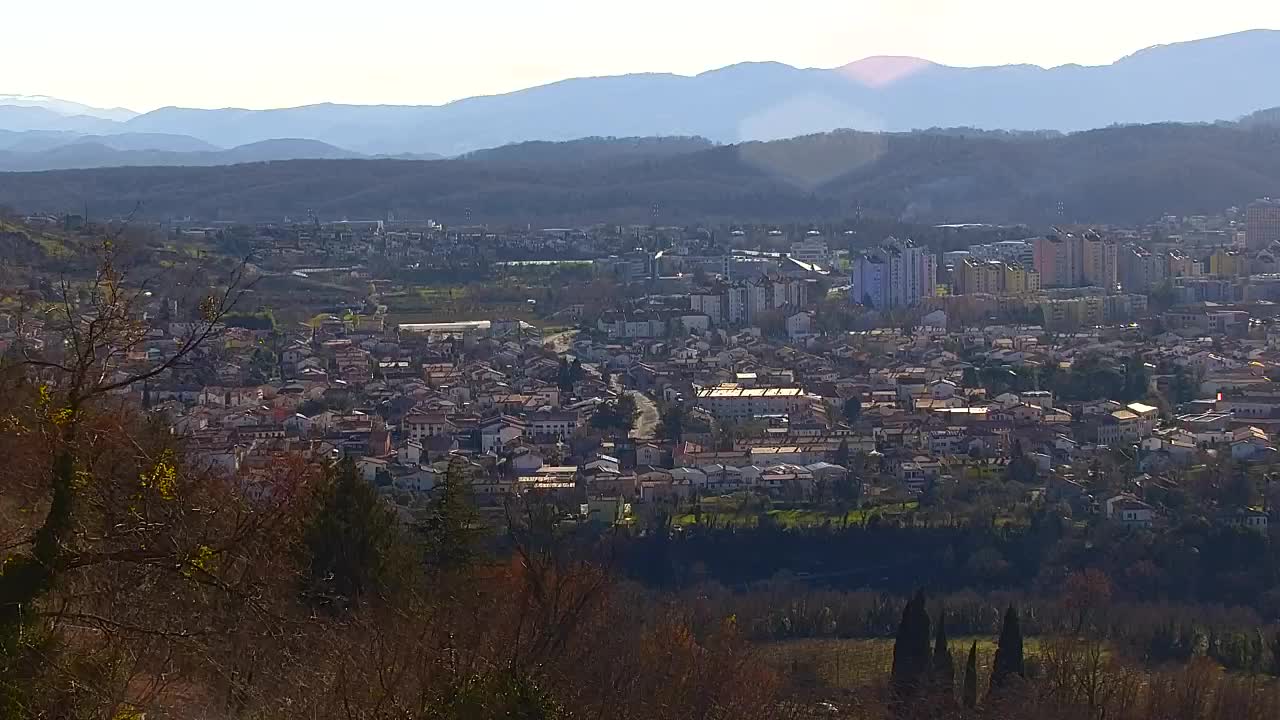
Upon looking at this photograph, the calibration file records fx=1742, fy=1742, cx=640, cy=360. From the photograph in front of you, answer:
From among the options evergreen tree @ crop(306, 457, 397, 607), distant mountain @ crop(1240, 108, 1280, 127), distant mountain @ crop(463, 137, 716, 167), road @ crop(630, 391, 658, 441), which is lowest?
road @ crop(630, 391, 658, 441)

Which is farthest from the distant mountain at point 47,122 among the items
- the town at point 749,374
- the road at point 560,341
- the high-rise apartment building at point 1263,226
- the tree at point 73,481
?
the tree at point 73,481

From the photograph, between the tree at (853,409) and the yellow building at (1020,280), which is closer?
the tree at (853,409)

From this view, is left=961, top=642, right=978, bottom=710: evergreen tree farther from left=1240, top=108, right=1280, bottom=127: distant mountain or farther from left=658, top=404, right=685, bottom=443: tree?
left=1240, top=108, right=1280, bottom=127: distant mountain

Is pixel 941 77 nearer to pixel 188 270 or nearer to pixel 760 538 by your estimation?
pixel 188 270

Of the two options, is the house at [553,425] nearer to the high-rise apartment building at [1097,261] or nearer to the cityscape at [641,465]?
the cityscape at [641,465]

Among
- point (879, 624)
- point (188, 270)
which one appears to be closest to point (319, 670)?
point (879, 624)

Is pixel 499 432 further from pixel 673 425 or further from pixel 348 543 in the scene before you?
pixel 348 543

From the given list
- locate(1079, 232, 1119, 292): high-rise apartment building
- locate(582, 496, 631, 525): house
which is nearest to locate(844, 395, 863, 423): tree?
locate(582, 496, 631, 525): house
